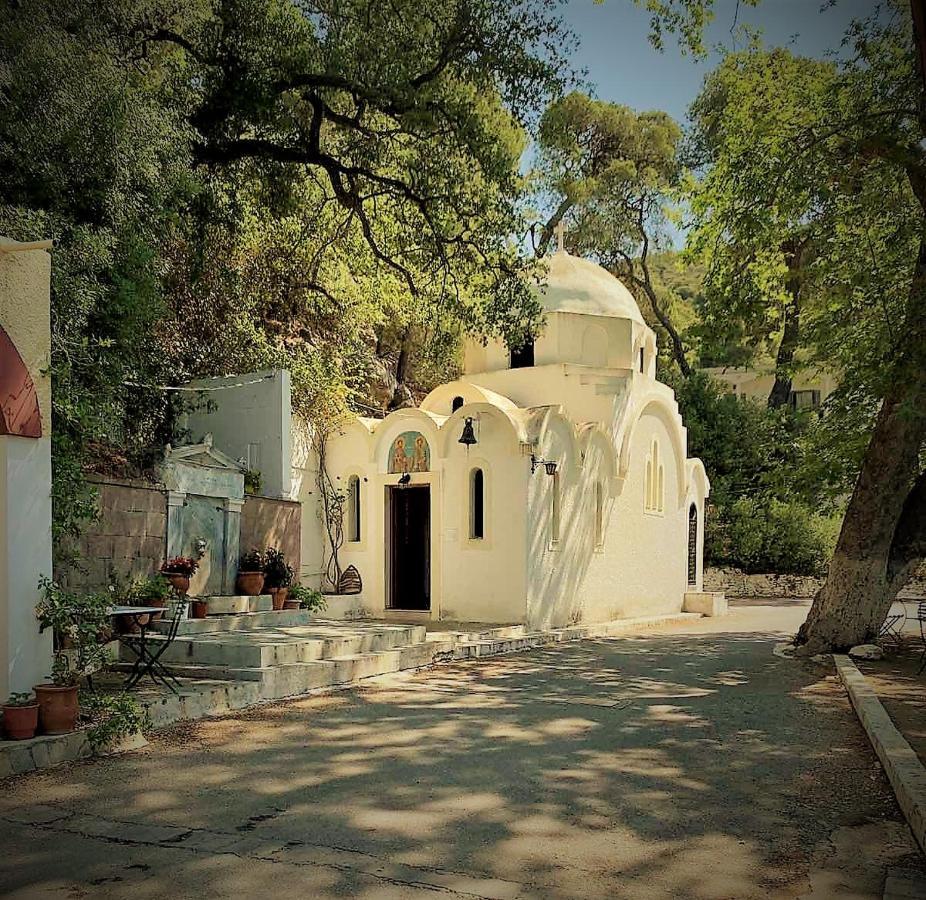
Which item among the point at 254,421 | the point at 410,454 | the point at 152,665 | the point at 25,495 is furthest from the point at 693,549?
the point at 25,495

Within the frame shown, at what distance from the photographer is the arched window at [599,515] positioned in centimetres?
1956

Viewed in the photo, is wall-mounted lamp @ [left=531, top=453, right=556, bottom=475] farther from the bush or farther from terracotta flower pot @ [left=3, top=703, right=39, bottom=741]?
the bush

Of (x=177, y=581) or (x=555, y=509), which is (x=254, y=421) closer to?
(x=177, y=581)

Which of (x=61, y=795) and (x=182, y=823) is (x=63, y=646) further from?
(x=182, y=823)

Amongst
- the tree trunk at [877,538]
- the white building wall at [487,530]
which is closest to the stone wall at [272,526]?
the white building wall at [487,530]

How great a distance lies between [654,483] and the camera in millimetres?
22344

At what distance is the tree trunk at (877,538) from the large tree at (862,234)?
0.7 inches

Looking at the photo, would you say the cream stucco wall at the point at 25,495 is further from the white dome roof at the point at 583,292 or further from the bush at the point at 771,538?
the bush at the point at 771,538

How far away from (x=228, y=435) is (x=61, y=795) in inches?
373

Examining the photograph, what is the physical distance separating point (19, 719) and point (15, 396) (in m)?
2.57

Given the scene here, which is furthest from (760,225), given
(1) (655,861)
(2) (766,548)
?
(2) (766,548)

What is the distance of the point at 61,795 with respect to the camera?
648 cm

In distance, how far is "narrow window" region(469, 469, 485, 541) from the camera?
1766cm

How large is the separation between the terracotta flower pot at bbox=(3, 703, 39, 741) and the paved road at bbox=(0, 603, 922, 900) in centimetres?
50
